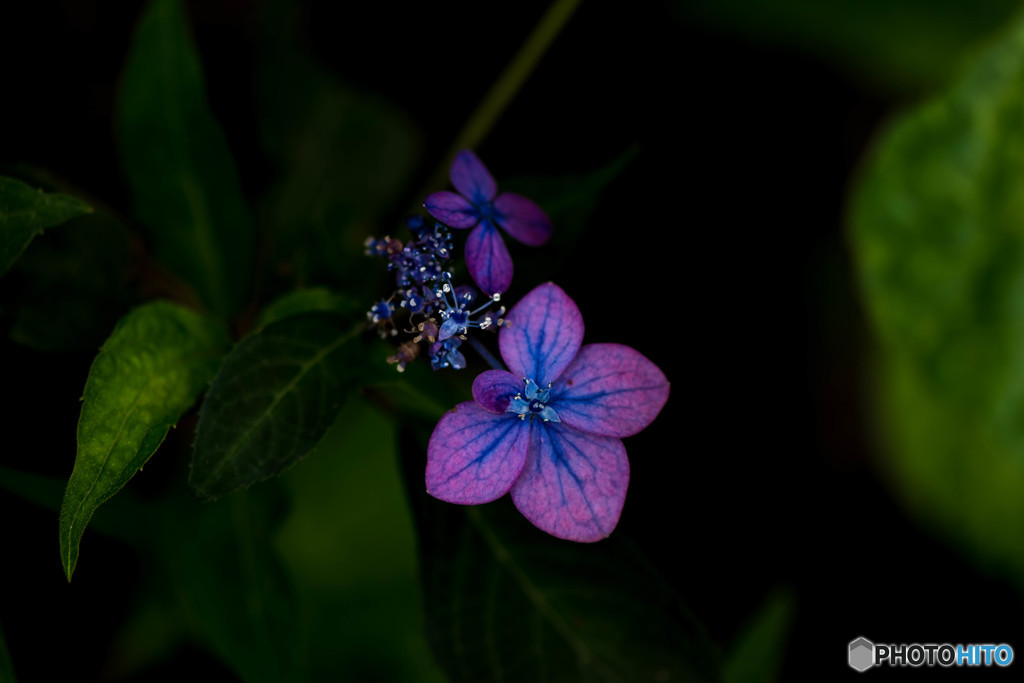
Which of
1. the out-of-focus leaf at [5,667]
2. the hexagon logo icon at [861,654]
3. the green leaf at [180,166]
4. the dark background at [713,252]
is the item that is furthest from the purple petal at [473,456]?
the hexagon logo icon at [861,654]

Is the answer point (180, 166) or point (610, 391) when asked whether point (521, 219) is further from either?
point (180, 166)

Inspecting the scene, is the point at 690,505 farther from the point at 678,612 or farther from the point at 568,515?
the point at 568,515

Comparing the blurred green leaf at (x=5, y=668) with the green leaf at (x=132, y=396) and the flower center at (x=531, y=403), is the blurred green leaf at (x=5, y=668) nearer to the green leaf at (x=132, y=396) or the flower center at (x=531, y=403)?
the green leaf at (x=132, y=396)

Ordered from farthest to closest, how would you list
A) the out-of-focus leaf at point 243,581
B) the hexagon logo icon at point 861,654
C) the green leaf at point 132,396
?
the hexagon logo icon at point 861,654 < the out-of-focus leaf at point 243,581 < the green leaf at point 132,396


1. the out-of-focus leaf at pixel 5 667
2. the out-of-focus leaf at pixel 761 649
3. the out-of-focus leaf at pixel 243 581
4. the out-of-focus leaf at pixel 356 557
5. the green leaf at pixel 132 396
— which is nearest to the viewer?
the green leaf at pixel 132 396

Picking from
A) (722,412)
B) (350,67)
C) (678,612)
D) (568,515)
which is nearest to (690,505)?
(722,412)
